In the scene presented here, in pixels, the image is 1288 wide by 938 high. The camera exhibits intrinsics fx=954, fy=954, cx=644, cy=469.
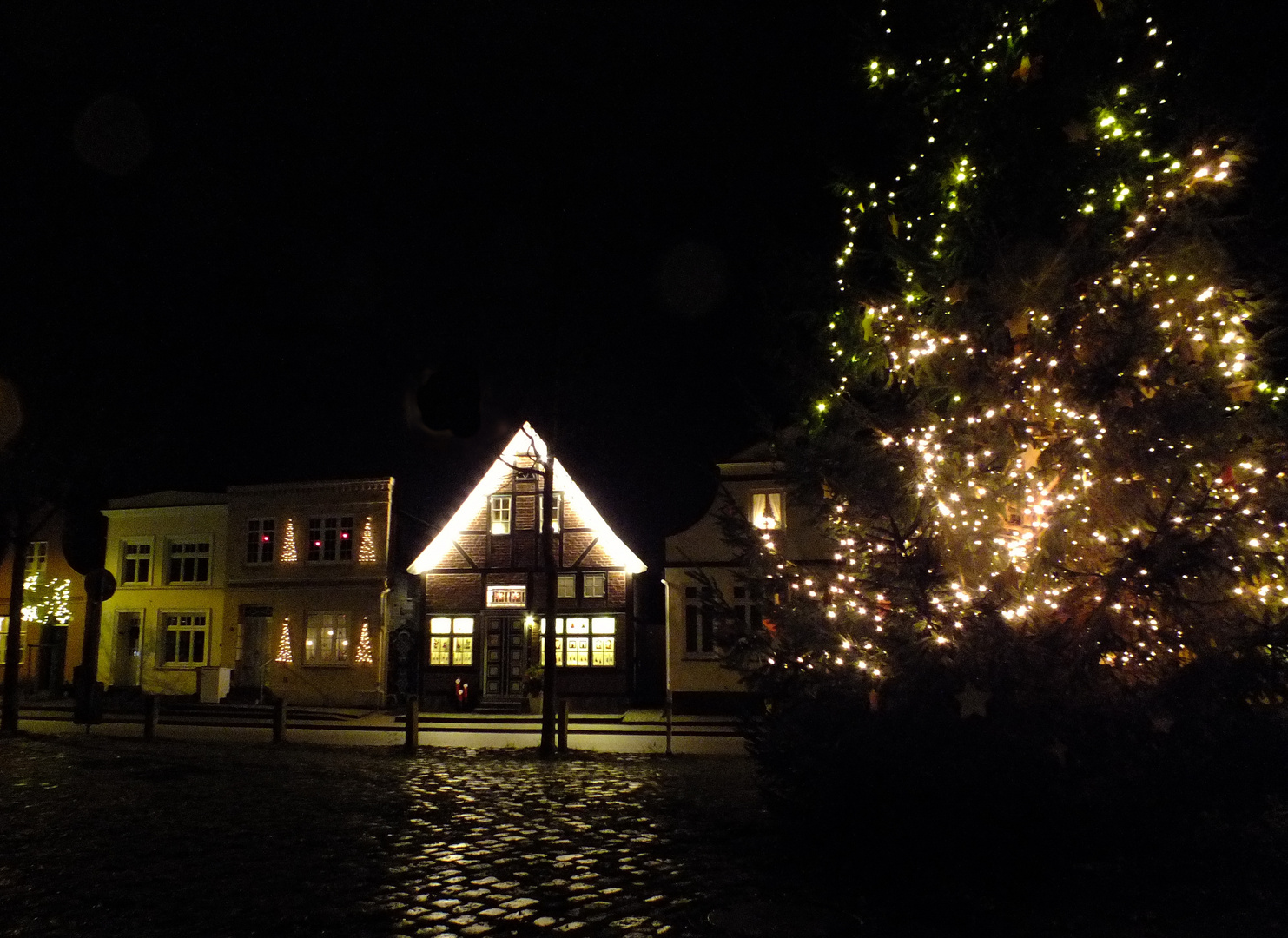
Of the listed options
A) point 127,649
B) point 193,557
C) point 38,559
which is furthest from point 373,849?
point 38,559

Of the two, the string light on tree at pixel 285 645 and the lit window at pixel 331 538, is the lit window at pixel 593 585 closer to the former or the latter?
the lit window at pixel 331 538

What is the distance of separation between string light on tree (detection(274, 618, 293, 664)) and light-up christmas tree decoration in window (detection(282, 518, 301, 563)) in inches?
72.7

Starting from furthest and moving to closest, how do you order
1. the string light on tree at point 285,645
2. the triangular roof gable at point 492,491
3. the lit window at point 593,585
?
the string light on tree at point 285,645, the lit window at point 593,585, the triangular roof gable at point 492,491

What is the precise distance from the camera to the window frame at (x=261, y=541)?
29.7 meters

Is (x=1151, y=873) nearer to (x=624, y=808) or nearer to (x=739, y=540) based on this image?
(x=739, y=540)

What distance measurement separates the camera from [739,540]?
883cm

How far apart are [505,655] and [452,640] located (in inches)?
63.0

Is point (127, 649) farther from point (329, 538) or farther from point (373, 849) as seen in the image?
point (373, 849)

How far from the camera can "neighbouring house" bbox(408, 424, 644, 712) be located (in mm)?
26312

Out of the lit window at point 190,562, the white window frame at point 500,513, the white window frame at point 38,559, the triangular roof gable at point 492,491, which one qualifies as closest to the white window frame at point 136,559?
the lit window at point 190,562

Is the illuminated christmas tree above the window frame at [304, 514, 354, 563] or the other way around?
the other way around

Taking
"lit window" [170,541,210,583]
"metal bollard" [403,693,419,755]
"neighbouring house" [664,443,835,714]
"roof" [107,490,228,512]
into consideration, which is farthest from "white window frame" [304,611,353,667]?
"metal bollard" [403,693,419,755]

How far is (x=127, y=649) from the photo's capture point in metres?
31.0

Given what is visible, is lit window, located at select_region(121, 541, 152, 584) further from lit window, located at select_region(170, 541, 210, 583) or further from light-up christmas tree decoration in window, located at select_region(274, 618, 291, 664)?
light-up christmas tree decoration in window, located at select_region(274, 618, 291, 664)
